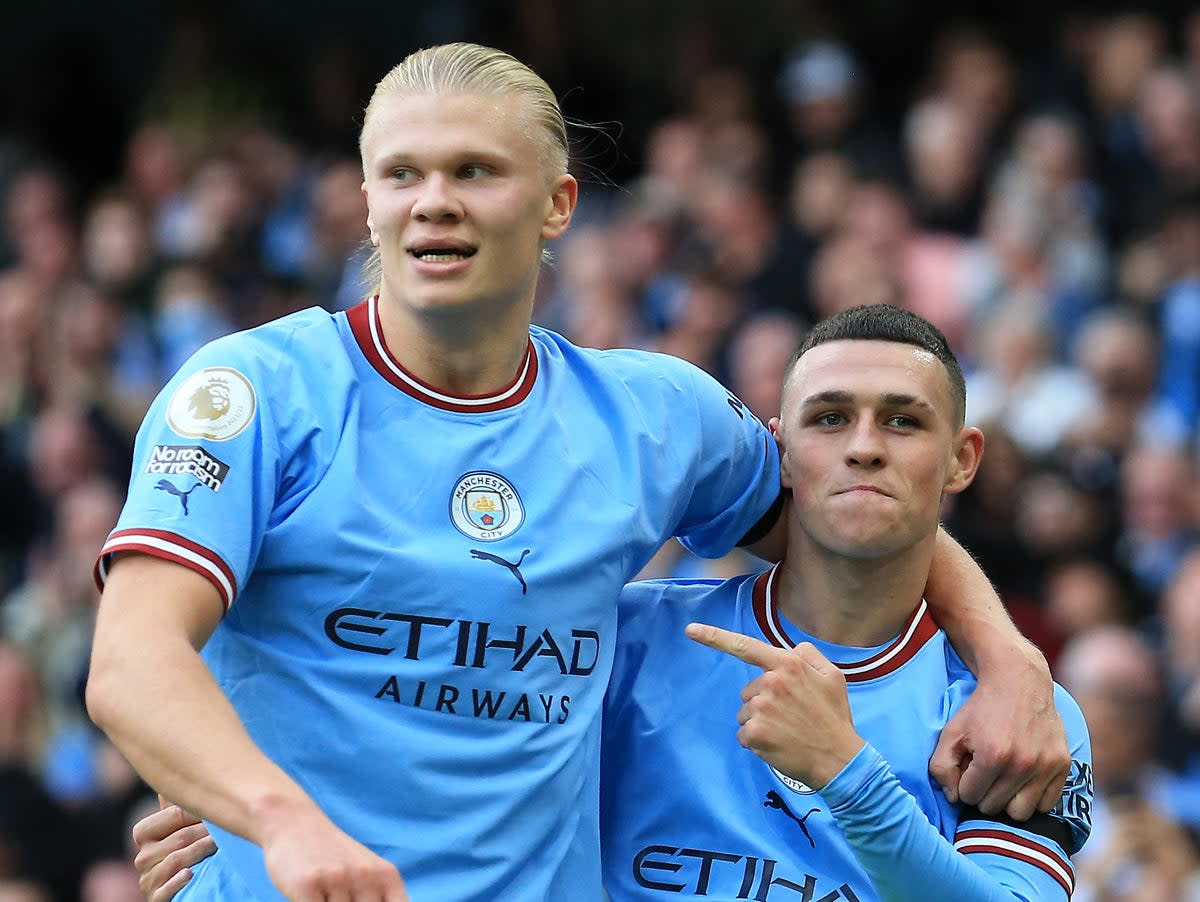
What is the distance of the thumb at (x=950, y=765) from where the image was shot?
3.99 m

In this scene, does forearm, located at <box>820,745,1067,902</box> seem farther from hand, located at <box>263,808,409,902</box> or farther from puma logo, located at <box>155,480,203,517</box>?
puma logo, located at <box>155,480,203,517</box>

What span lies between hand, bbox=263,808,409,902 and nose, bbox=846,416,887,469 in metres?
1.54

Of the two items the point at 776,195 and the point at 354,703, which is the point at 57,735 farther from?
the point at 354,703

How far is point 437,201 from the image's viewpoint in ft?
11.7

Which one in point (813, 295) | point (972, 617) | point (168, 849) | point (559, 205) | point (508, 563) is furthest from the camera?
point (813, 295)

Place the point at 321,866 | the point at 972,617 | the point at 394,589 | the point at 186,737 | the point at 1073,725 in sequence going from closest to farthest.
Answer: the point at 321,866, the point at 186,737, the point at 394,589, the point at 1073,725, the point at 972,617

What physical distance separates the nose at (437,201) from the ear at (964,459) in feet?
4.26

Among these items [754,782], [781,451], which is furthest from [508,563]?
[781,451]

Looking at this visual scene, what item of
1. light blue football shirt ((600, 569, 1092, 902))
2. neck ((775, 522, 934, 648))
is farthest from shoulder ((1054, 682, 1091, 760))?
neck ((775, 522, 934, 648))

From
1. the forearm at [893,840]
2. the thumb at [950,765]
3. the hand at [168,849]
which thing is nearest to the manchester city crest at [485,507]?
the forearm at [893,840]

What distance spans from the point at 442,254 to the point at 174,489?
0.68 metres

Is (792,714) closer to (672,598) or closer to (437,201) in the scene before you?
(672,598)

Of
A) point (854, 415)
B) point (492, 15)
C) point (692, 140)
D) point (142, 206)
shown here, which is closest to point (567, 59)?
point (492, 15)

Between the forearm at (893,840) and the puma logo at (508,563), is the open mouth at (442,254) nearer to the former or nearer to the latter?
the puma logo at (508,563)
